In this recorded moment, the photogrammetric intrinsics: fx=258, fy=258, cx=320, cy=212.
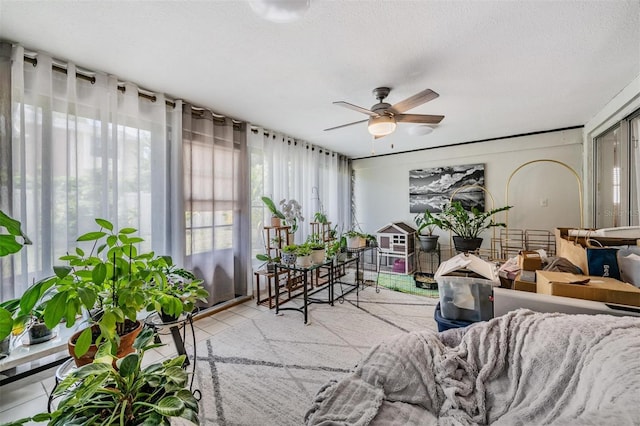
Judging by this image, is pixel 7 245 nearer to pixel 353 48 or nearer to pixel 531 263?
pixel 353 48

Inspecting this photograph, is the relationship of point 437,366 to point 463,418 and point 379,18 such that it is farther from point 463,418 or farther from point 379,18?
point 379,18

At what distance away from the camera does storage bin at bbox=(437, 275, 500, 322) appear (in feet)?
5.20

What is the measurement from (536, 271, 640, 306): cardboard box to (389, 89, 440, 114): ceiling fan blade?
4.40 feet

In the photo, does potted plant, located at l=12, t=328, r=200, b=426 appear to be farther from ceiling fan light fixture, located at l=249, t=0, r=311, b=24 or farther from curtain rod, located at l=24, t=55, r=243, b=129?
curtain rod, located at l=24, t=55, r=243, b=129

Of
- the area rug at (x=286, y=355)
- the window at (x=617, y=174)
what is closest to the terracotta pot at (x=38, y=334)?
the area rug at (x=286, y=355)

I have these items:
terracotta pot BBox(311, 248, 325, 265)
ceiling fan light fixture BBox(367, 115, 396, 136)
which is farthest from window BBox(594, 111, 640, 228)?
terracotta pot BBox(311, 248, 325, 265)

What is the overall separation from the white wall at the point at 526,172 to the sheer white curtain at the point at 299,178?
3.64 ft

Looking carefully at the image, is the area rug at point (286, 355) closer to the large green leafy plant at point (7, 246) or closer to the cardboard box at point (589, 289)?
→ the large green leafy plant at point (7, 246)

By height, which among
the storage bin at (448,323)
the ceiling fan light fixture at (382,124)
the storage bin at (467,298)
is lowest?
the storage bin at (448,323)

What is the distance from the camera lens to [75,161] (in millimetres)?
1941

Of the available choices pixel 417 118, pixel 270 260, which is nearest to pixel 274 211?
pixel 270 260

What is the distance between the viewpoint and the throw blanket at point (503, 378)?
0.82 metres

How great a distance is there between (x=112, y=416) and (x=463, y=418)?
1.09 metres

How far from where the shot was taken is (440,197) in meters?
4.38
